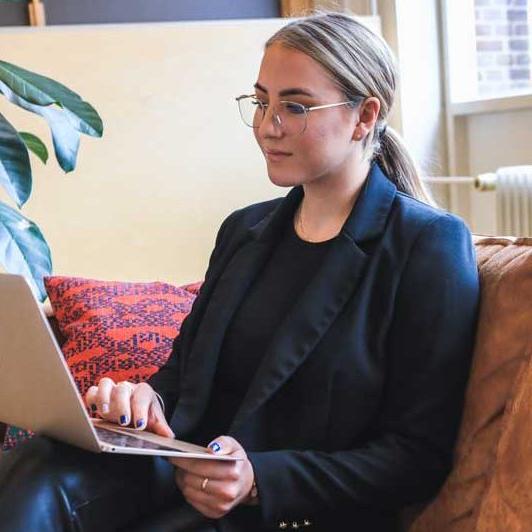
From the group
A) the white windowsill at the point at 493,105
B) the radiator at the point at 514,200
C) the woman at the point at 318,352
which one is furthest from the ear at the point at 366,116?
the white windowsill at the point at 493,105

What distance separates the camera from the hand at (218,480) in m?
1.22

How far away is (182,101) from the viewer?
279cm

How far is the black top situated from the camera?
1.45m

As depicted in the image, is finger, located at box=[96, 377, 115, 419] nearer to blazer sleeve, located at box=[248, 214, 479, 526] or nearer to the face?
blazer sleeve, located at box=[248, 214, 479, 526]

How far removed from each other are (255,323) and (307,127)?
0.97 ft

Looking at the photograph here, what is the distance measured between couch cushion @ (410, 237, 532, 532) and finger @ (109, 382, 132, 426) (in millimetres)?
422

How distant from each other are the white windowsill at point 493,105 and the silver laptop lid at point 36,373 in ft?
5.76

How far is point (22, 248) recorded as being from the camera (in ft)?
6.29

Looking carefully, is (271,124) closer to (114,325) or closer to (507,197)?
(114,325)

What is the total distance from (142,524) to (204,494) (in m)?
0.14

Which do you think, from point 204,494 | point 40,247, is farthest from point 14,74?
point 204,494

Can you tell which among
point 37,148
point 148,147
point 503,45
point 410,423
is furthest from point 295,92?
Result: point 503,45

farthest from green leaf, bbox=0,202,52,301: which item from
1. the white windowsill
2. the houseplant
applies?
the white windowsill

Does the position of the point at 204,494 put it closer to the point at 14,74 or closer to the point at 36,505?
the point at 36,505
